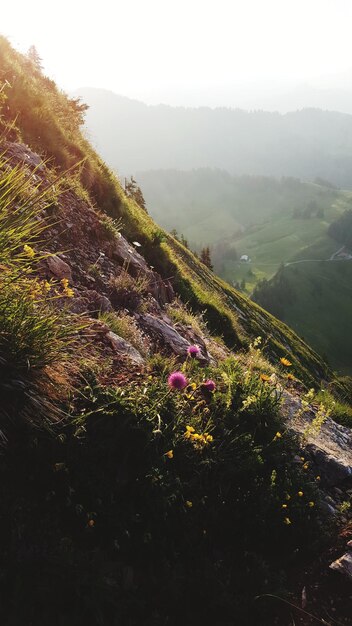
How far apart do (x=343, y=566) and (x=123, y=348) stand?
3.79 meters

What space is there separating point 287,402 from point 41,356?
15.5ft

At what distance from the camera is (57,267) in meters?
7.27

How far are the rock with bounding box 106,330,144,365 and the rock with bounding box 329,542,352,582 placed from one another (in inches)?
131

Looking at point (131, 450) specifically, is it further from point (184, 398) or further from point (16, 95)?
point (16, 95)

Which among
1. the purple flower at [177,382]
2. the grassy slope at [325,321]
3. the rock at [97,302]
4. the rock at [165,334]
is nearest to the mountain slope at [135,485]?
the purple flower at [177,382]

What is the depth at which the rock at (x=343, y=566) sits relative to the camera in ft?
14.2

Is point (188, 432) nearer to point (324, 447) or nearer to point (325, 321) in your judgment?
point (324, 447)

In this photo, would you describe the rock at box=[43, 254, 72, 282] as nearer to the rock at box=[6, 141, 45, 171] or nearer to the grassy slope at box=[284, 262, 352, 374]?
the rock at box=[6, 141, 45, 171]

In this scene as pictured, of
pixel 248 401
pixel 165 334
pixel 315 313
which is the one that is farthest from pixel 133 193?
pixel 315 313

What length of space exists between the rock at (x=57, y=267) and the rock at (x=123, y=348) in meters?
1.66

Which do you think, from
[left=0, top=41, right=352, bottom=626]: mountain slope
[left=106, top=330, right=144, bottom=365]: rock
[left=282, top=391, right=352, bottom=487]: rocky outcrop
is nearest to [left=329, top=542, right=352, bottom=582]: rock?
[left=0, top=41, right=352, bottom=626]: mountain slope

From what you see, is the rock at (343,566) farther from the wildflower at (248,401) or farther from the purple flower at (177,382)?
the purple flower at (177,382)

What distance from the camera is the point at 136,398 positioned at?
15.2 feet

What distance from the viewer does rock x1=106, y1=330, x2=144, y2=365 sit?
591 cm
